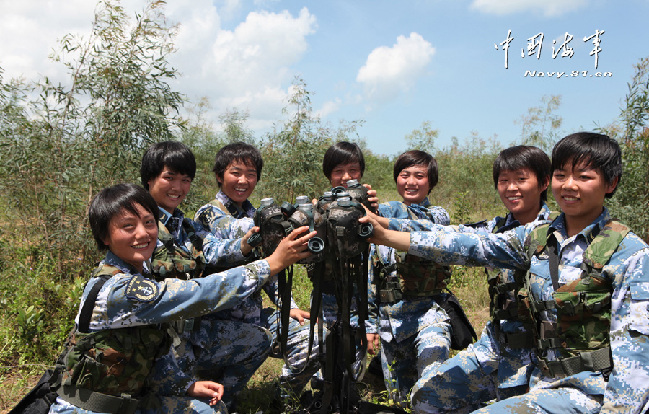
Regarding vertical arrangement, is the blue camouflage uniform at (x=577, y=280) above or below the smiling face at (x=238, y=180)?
below

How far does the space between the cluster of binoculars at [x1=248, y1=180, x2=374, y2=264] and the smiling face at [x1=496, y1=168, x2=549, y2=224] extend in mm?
1635

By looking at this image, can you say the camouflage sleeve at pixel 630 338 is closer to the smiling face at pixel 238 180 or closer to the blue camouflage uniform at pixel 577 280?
the blue camouflage uniform at pixel 577 280

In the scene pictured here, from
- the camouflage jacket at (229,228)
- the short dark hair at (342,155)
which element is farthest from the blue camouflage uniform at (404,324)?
the camouflage jacket at (229,228)

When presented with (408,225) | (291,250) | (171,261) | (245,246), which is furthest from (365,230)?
(171,261)

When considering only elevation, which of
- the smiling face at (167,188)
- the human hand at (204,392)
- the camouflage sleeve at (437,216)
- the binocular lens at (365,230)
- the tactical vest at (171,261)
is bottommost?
the human hand at (204,392)

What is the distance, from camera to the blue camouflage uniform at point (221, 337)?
361 cm

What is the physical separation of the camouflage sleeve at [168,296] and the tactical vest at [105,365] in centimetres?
9

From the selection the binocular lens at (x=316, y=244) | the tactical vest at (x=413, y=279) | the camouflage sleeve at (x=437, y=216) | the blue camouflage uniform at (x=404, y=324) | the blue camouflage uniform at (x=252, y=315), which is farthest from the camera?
the camouflage sleeve at (x=437, y=216)

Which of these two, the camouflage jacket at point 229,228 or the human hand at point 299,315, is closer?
the camouflage jacket at point 229,228

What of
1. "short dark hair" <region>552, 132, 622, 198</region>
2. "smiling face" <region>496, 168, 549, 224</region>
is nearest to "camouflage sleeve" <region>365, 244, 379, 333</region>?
"smiling face" <region>496, 168, 549, 224</region>

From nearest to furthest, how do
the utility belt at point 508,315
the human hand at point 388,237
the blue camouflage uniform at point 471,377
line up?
the human hand at point 388,237, the utility belt at point 508,315, the blue camouflage uniform at point 471,377

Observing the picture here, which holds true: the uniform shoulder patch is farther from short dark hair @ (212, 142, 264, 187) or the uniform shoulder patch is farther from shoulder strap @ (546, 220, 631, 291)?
shoulder strap @ (546, 220, 631, 291)

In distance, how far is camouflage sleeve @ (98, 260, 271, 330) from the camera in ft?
8.46

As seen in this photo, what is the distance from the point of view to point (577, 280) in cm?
263
